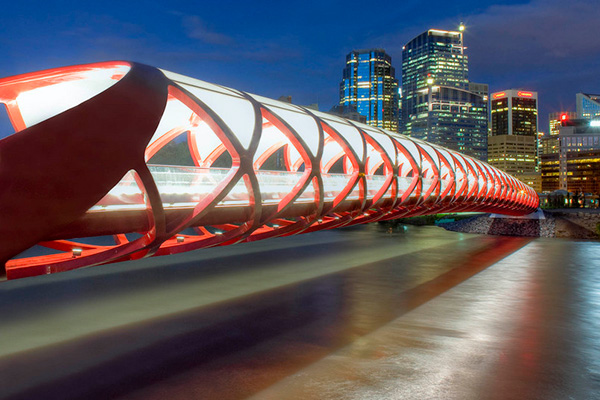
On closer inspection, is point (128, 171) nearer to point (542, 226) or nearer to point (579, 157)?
point (542, 226)

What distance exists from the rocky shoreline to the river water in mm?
21953

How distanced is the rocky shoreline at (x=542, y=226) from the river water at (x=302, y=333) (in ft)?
72.0

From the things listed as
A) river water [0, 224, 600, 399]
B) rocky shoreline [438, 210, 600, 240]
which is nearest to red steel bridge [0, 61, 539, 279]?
river water [0, 224, 600, 399]

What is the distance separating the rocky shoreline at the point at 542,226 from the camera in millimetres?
41281

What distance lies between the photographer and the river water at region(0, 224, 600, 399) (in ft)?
26.1

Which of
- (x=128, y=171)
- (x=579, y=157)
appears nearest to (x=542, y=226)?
(x=128, y=171)

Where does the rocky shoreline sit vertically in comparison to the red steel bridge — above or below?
below

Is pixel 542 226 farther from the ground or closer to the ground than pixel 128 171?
closer to the ground

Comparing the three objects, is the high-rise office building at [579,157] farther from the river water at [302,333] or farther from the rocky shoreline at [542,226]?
the river water at [302,333]

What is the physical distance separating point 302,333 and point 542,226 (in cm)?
3912

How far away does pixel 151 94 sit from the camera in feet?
27.1

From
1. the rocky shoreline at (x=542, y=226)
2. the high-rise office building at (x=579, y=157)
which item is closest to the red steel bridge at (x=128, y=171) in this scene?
the rocky shoreline at (x=542, y=226)

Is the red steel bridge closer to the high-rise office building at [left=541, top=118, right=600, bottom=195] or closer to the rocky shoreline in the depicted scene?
the rocky shoreline

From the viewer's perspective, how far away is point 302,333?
433 inches
